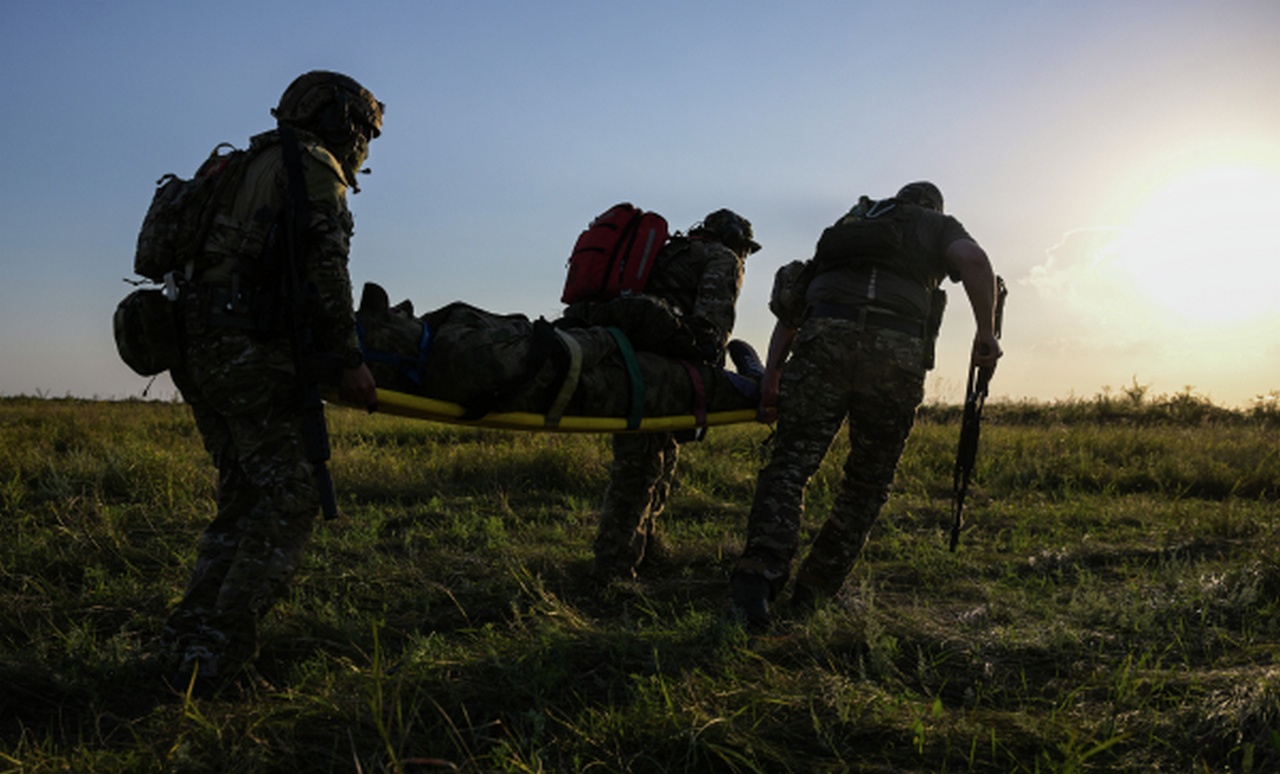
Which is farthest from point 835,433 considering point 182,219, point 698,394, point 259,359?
point 182,219

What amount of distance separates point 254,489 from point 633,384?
1.96 metres

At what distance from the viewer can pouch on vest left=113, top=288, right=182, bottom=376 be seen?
363cm

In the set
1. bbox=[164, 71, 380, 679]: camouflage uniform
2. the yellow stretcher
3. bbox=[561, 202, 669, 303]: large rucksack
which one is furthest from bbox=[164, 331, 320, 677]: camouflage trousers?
bbox=[561, 202, 669, 303]: large rucksack

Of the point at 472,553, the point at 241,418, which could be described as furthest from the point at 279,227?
the point at 472,553

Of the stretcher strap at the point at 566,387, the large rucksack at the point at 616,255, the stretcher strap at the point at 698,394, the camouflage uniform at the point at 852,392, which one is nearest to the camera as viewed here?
the stretcher strap at the point at 566,387

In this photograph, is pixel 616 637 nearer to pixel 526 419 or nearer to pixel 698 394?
pixel 526 419

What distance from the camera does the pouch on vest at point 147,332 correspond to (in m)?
3.63

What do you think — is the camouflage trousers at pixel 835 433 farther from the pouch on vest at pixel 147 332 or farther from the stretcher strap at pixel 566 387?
the pouch on vest at pixel 147 332

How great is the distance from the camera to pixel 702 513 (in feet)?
25.1

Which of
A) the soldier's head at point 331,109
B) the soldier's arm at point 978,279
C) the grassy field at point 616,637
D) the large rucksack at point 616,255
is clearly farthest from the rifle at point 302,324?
the soldier's arm at point 978,279

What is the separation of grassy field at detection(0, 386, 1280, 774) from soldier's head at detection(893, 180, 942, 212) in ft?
7.41

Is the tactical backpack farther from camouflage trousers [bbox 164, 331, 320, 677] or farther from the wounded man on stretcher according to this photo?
camouflage trousers [bbox 164, 331, 320, 677]

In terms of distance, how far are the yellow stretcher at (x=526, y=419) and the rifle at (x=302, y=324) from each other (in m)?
0.33

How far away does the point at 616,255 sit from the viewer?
17.3ft
